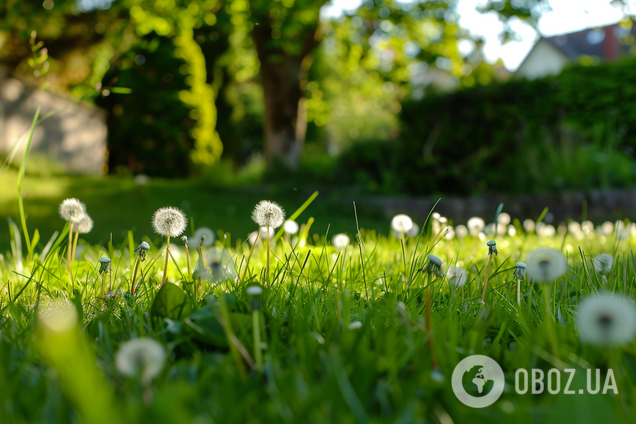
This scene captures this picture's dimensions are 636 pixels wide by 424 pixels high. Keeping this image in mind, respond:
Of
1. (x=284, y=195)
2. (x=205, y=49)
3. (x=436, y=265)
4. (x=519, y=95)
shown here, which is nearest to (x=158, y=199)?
(x=284, y=195)

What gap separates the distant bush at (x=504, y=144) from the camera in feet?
22.7

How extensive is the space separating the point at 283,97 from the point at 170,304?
1057cm

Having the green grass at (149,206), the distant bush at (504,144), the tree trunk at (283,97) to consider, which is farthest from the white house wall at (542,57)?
the green grass at (149,206)

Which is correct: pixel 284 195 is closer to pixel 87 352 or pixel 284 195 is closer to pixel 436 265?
pixel 436 265

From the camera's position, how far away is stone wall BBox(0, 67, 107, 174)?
13.4 meters

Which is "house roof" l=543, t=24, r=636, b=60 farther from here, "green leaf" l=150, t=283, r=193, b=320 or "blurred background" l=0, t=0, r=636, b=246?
"green leaf" l=150, t=283, r=193, b=320

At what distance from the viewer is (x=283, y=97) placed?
11320mm

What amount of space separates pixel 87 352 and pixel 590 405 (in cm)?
79

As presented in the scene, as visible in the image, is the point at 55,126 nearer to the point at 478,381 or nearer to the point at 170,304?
the point at 170,304

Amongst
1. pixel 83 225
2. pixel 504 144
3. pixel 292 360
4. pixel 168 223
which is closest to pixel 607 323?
pixel 292 360

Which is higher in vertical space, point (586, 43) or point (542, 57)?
A: point (586, 43)

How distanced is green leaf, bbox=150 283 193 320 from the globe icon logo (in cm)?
67

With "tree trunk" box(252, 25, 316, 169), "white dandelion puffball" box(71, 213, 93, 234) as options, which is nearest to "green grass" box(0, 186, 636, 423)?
"white dandelion puffball" box(71, 213, 93, 234)

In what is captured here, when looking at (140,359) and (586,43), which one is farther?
(586,43)
